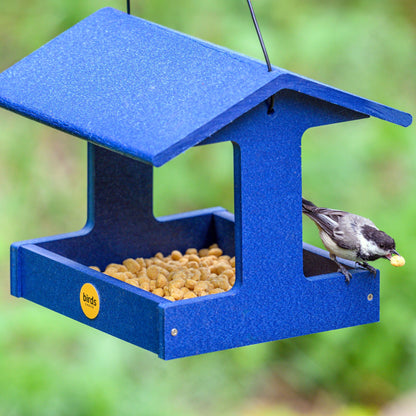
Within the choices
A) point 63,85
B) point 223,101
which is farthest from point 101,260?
point 223,101

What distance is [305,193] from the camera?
17.9 feet

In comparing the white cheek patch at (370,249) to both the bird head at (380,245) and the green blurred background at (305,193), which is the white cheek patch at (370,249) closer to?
the bird head at (380,245)

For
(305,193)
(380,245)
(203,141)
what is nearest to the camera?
(203,141)

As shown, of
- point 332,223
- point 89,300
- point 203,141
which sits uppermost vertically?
point 203,141

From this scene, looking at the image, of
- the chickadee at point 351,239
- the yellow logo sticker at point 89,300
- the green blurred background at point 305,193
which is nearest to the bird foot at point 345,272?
the chickadee at point 351,239

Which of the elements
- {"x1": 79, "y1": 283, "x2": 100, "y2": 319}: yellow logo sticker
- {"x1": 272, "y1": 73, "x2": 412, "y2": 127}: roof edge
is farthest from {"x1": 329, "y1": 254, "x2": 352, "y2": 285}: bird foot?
{"x1": 79, "y1": 283, "x2": 100, "y2": 319}: yellow logo sticker

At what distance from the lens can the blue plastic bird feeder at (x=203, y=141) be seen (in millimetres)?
2832

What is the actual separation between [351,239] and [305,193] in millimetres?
2248

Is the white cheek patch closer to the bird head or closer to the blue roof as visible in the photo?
the bird head

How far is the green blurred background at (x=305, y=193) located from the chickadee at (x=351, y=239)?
1.92 meters

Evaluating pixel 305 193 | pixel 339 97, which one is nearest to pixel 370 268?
pixel 339 97

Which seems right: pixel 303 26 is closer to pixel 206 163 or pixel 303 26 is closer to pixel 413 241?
pixel 206 163

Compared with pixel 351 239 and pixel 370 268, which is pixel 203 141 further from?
pixel 370 268

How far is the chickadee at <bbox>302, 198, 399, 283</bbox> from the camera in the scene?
3.17 m
